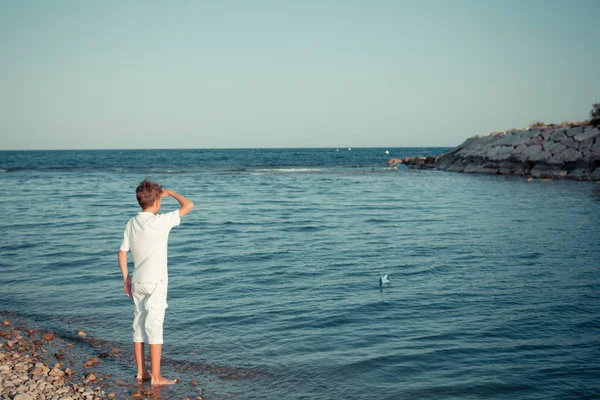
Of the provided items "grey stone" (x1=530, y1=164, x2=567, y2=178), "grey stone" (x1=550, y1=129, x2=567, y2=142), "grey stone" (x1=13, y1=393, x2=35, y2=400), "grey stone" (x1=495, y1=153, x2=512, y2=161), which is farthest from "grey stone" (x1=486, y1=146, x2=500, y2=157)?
"grey stone" (x1=13, y1=393, x2=35, y2=400)

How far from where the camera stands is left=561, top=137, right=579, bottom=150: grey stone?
31.8 meters

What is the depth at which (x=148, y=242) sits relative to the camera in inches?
200

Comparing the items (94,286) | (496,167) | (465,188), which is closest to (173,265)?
(94,286)

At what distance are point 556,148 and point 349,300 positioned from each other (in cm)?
2924

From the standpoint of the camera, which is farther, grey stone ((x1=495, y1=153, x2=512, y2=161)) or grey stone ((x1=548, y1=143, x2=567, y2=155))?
grey stone ((x1=495, y1=153, x2=512, y2=161))

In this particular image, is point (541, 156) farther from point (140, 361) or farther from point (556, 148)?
point (140, 361)

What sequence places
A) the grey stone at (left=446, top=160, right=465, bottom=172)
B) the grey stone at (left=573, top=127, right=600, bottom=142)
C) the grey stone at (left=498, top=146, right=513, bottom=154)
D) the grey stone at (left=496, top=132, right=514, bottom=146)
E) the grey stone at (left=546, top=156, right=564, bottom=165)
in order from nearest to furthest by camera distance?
the grey stone at (left=573, top=127, right=600, bottom=142) → the grey stone at (left=546, top=156, right=564, bottom=165) → the grey stone at (left=498, top=146, right=513, bottom=154) → the grey stone at (left=496, top=132, right=514, bottom=146) → the grey stone at (left=446, top=160, right=465, bottom=172)

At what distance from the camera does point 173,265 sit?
34.3 feet

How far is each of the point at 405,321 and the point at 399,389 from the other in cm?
190

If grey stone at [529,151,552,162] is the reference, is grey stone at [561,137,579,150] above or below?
above

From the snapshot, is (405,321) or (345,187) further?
(345,187)

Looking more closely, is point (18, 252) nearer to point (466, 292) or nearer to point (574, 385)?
point (466, 292)

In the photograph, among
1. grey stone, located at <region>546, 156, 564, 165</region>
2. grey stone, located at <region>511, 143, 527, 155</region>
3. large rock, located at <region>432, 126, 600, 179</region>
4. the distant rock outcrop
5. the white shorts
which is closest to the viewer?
the white shorts

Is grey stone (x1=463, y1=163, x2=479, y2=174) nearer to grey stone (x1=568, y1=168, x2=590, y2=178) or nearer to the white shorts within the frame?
grey stone (x1=568, y1=168, x2=590, y2=178)
